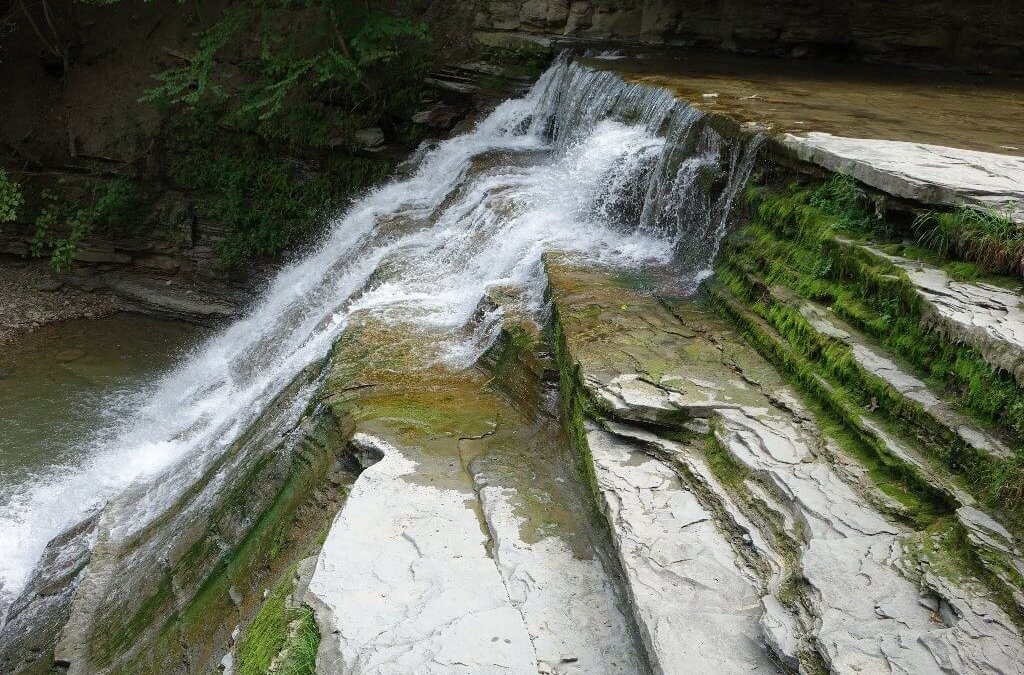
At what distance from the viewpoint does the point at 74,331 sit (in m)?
9.50

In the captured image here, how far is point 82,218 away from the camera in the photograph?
33.0 ft

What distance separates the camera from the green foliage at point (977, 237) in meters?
3.57

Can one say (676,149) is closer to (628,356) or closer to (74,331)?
(628,356)

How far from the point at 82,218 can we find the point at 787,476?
9.49m

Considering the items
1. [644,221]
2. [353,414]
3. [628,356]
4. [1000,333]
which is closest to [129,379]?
[353,414]

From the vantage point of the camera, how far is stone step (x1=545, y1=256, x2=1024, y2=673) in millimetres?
2438

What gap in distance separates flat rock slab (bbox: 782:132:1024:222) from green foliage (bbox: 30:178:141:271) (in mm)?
8220

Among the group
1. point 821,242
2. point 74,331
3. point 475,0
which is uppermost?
point 475,0

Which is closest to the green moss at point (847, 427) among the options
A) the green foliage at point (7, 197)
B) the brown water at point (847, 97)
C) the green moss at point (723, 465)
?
the green moss at point (723, 465)

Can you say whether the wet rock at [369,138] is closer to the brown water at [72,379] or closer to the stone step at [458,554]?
the brown water at [72,379]

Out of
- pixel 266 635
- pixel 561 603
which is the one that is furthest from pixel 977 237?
pixel 266 635

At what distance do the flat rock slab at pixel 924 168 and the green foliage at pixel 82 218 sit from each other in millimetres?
8220

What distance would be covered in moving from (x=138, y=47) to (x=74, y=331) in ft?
13.2

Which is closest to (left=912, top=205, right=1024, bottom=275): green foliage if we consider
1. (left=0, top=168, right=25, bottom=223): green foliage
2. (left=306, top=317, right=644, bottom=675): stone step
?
(left=306, top=317, right=644, bottom=675): stone step
